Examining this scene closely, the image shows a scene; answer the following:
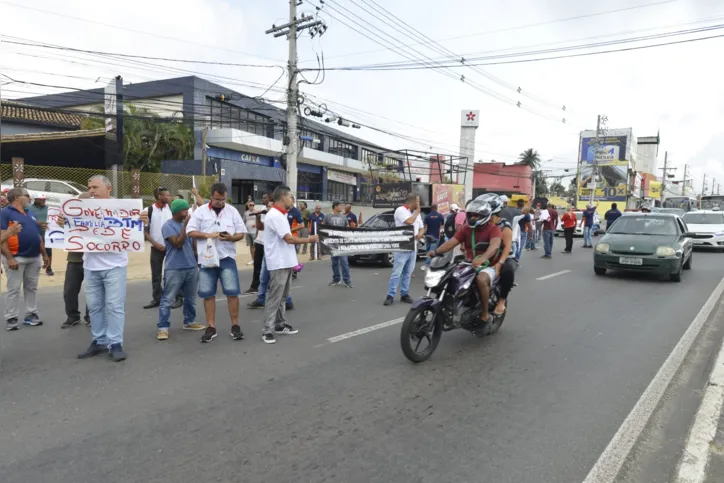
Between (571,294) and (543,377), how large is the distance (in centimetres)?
486

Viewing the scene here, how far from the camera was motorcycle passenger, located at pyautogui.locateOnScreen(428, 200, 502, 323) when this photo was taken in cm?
553

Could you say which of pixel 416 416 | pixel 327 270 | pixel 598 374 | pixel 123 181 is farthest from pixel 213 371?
pixel 123 181

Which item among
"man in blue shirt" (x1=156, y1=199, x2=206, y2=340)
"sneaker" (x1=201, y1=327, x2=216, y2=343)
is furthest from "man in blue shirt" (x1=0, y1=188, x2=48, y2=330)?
"sneaker" (x1=201, y1=327, x2=216, y2=343)

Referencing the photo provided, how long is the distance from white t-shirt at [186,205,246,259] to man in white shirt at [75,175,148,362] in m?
0.85

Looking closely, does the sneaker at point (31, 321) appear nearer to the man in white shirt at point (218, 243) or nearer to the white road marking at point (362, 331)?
the man in white shirt at point (218, 243)

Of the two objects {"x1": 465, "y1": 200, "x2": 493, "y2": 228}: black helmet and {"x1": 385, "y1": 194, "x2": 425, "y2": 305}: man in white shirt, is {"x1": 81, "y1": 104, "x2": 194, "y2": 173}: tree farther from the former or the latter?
{"x1": 465, "y1": 200, "x2": 493, "y2": 228}: black helmet

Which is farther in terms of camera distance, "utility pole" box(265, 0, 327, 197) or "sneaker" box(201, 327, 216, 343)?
"utility pole" box(265, 0, 327, 197)

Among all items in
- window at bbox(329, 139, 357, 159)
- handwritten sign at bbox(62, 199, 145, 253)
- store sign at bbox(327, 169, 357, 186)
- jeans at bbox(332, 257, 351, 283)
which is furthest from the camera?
window at bbox(329, 139, 357, 159)

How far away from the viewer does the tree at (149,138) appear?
89.2ft

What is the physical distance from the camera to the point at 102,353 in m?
5.22

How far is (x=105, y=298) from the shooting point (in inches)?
204

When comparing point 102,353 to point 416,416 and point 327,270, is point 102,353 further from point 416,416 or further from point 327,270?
point 327,270

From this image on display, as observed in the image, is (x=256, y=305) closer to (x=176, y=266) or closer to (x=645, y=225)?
(x=176, y=266)

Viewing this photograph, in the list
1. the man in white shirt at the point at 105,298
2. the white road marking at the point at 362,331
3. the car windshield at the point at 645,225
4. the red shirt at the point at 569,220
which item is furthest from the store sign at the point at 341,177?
the man in white shirt at the point at 105,298
